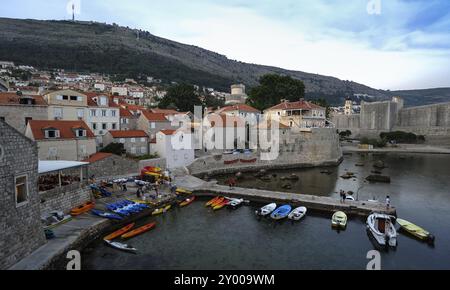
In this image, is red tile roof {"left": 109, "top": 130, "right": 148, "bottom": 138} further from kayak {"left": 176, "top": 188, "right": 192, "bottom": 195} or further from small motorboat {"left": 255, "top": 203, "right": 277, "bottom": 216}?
small motorboat {"left": 255, "top": 203, "right": 277, "bottom": 216}

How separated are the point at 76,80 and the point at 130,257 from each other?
353 ft

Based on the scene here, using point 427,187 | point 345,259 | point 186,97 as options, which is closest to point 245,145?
point 186,97

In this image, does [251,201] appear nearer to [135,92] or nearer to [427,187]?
[427,187]

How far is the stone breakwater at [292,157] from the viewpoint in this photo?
41094 millimetres

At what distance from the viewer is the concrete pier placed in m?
24.6

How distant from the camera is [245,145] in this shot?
49812 mm

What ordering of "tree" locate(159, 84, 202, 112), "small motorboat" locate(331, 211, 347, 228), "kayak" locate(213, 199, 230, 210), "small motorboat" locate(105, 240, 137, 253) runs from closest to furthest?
"small motorboat" locate(105, 240, 137, 253) → "small motorboat" locate(331, 211, 347, 228) → "kayak" locate(213, 199, 230, 210) → "tree" locate(159, 84, 202, 112)

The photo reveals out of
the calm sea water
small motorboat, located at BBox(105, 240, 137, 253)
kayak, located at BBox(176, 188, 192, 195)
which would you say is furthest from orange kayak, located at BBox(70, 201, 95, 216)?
kayak, located at BBox(176, 188, 192, 195)

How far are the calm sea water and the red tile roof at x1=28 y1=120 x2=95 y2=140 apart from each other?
1367cm

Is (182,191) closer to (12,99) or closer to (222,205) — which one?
(222,205)

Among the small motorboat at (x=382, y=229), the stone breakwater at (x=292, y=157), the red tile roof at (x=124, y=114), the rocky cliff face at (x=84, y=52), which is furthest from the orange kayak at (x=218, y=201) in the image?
the rocky cliff face at (x=84, y=52)

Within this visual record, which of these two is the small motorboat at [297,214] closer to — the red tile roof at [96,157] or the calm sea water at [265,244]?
the calm sea water at [265,244]

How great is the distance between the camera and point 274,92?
69938mm

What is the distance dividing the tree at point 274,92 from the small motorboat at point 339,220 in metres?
47.5
